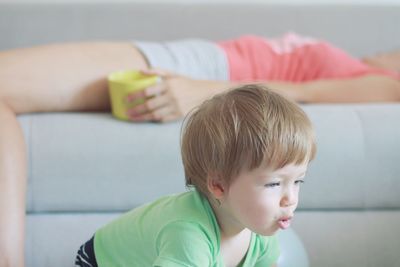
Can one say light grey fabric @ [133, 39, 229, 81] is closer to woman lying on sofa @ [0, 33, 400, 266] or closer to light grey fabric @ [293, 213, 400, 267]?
woman lying on sofa @ [0, 33, 400, 266]

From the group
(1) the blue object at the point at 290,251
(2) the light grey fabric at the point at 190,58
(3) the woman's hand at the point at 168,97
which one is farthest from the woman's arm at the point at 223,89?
(1) the blue object at the point at 290,251

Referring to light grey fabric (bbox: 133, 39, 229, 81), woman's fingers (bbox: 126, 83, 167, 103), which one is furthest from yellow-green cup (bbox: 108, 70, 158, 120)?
light grey fabric (bbox: 133, 39, 229, 81)

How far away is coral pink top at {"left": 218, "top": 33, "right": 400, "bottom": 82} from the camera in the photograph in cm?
184

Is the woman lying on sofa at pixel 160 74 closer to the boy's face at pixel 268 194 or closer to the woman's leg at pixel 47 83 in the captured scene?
the woman's leg at pixel 47 83

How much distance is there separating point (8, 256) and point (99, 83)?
1.59 ft

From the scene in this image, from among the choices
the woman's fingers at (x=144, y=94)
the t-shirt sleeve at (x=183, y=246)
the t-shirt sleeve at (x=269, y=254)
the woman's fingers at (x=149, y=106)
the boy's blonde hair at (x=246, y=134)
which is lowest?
the t-shirt sleeve at (x=269, y=254)

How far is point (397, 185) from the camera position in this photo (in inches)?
57.7

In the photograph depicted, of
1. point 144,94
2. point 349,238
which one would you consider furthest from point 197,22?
point 349,238

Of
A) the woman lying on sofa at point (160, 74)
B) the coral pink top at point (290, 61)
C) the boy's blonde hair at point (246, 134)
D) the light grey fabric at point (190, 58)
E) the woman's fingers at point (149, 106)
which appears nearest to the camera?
the boy's blonde hair at point (246, 134)

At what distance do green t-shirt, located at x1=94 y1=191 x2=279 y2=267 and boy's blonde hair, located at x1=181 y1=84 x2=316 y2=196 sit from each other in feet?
0.25

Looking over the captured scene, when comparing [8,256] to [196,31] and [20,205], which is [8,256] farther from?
[196,31]

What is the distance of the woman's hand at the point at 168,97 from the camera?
4.80ft

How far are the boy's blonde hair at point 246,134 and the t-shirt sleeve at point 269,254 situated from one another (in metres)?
0.22

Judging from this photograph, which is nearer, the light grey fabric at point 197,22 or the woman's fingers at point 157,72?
the woman's fingers at point 157,72
